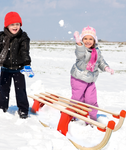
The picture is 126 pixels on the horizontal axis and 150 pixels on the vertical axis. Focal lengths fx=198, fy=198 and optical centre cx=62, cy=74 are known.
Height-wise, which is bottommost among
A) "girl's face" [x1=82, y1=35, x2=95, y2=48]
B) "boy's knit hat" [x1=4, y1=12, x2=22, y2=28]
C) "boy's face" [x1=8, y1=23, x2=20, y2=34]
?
"girl's face" [x1=82, y1=35, x2=95, y2=48]

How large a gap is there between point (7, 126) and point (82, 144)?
42.1 inches

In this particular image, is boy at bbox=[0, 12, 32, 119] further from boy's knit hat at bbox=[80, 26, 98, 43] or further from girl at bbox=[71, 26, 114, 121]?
boy's knit hat at bbox=[80, 26, 98, 43]

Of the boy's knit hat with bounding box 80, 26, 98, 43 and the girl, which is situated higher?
the boy's knit hat with bounding box 80, 26, 98, 43

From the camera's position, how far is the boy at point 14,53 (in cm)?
303

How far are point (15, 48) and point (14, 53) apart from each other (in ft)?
0.26

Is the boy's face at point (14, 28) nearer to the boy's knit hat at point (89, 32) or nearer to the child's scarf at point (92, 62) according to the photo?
the boy's knit hat at point (89, 32)

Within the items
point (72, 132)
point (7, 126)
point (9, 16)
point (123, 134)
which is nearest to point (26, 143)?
point (7, 126)

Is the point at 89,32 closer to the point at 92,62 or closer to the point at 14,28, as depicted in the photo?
the point at 92,62

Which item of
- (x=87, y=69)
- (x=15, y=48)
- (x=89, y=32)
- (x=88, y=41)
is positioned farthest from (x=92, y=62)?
(x=15, y=48)

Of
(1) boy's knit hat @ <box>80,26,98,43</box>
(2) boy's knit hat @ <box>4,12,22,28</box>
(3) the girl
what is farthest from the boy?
(1) boy's knit hat @ <box>80,26,98,43</box>

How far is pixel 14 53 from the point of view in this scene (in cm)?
307

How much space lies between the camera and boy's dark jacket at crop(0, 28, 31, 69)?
3036mm

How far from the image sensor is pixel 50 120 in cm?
358

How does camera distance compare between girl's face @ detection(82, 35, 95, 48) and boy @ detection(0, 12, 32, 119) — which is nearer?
boy @ detection(0, 12, 32, 119)
